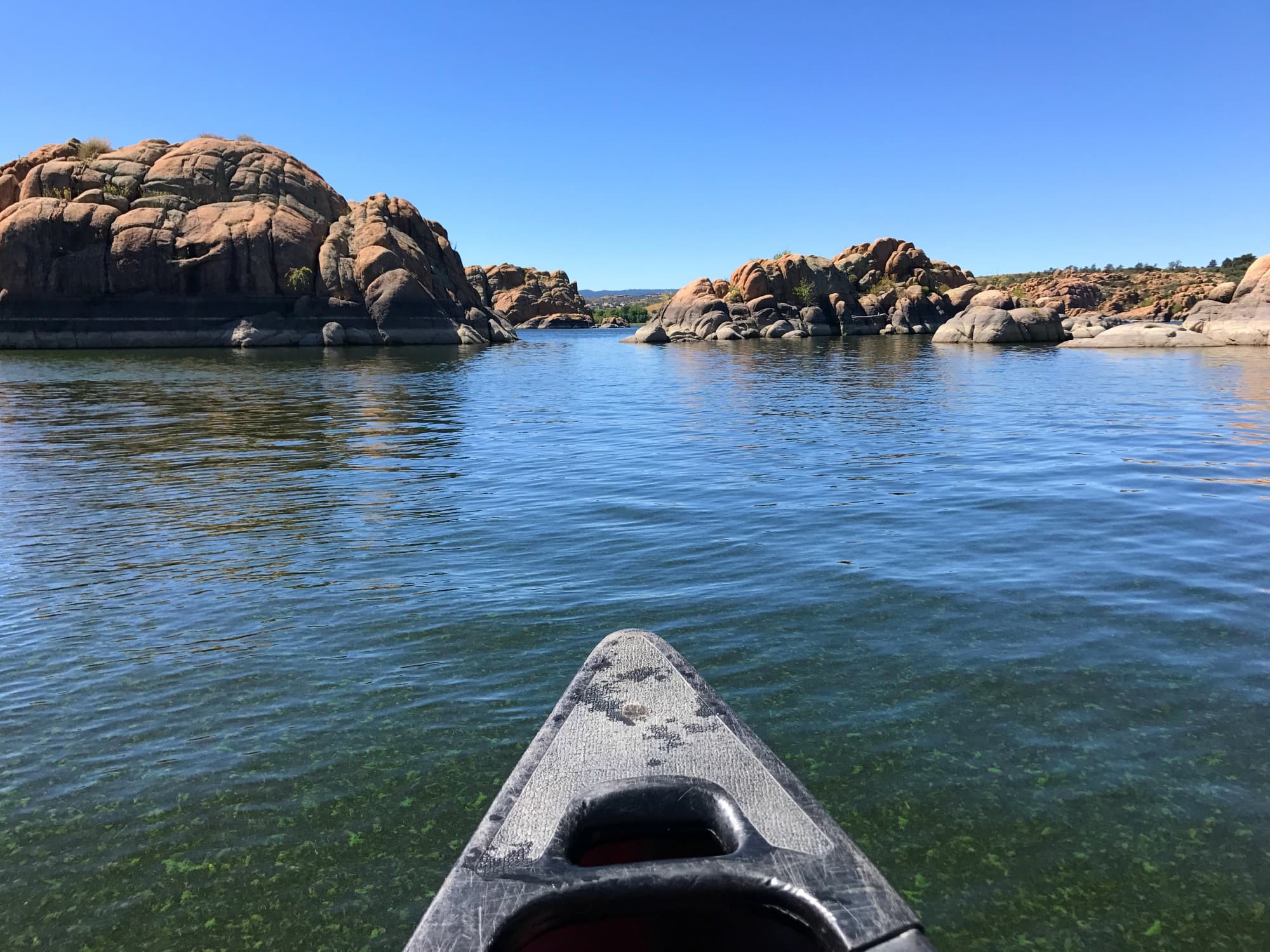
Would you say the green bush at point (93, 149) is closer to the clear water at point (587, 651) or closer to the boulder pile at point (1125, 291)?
the clear water at point (587, 651)

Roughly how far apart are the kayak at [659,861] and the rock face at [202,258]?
62554mm

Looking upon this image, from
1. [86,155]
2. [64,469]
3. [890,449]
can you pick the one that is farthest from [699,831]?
[86,155]

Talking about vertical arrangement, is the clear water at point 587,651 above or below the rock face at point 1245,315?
below

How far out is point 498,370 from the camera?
39.8 m

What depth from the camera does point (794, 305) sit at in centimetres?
8438

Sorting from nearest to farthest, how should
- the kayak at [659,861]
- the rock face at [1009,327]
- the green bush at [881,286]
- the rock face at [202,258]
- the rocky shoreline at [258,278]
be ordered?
the kayak at [659,861], the rocky shoreline at [258,278], the rock face at [202,258], the rock face at [1009,327], the green bush at [881,286]

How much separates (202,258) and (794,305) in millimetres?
56489

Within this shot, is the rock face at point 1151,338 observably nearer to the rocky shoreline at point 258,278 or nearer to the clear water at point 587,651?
the rocky shoreline at point 258,278

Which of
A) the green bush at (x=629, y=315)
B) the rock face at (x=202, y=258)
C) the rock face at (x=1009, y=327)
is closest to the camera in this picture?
the rock face at (x=202, y=258)

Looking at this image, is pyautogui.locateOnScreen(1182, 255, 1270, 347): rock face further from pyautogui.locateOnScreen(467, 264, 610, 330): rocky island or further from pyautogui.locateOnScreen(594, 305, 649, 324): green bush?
pyautogui.locateOnScreen(594, 305, 649, 324): green bush

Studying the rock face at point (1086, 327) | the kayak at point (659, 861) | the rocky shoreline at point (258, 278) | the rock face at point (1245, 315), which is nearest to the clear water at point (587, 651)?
the kayak at point (659, 861)

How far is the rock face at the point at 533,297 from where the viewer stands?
498 ft

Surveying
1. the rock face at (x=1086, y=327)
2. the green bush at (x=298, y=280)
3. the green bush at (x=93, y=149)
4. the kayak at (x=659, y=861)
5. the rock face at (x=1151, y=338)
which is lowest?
the kayak at (x=659, y=861)

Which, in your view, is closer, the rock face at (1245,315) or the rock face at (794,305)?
the rock face at (1245,315)
